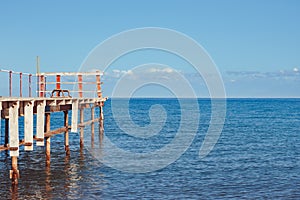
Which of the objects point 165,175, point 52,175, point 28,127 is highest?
point 28,127

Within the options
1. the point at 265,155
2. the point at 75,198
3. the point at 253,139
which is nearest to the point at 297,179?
the point at 265,155

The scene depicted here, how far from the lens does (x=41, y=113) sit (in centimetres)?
2042

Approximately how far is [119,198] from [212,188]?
13.6 ft

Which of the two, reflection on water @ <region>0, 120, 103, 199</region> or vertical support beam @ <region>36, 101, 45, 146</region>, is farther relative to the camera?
vertical support beam @ <region>36, 101, 45, 146</region>

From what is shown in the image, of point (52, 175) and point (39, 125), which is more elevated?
point (39, 125)

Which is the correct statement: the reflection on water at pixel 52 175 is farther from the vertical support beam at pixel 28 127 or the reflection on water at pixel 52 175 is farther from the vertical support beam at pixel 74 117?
the vertical support beam at pixel 74 117

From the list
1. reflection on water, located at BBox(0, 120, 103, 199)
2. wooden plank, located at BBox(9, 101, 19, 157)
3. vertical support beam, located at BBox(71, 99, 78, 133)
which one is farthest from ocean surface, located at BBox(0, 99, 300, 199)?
wooden plank, located at BBox(9, 101, 19, 157)

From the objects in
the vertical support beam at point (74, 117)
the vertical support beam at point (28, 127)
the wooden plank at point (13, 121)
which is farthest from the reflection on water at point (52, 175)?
the wooden plank at point (13, 121)

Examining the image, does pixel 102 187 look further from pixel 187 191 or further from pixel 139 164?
pixel 139 164

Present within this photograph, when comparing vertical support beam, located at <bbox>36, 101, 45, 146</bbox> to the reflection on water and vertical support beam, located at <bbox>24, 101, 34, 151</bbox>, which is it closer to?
vertical support beam, located at <bbox>24, 101, 34, 151</bbox>

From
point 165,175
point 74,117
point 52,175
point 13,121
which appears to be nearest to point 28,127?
point 13,121

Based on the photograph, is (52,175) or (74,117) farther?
(74,117)

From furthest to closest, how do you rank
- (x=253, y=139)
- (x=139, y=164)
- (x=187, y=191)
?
(x=253, y=139) < (x=139, y=164) < (x=187, y=191)

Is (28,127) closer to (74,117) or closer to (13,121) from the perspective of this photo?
(13,121)
